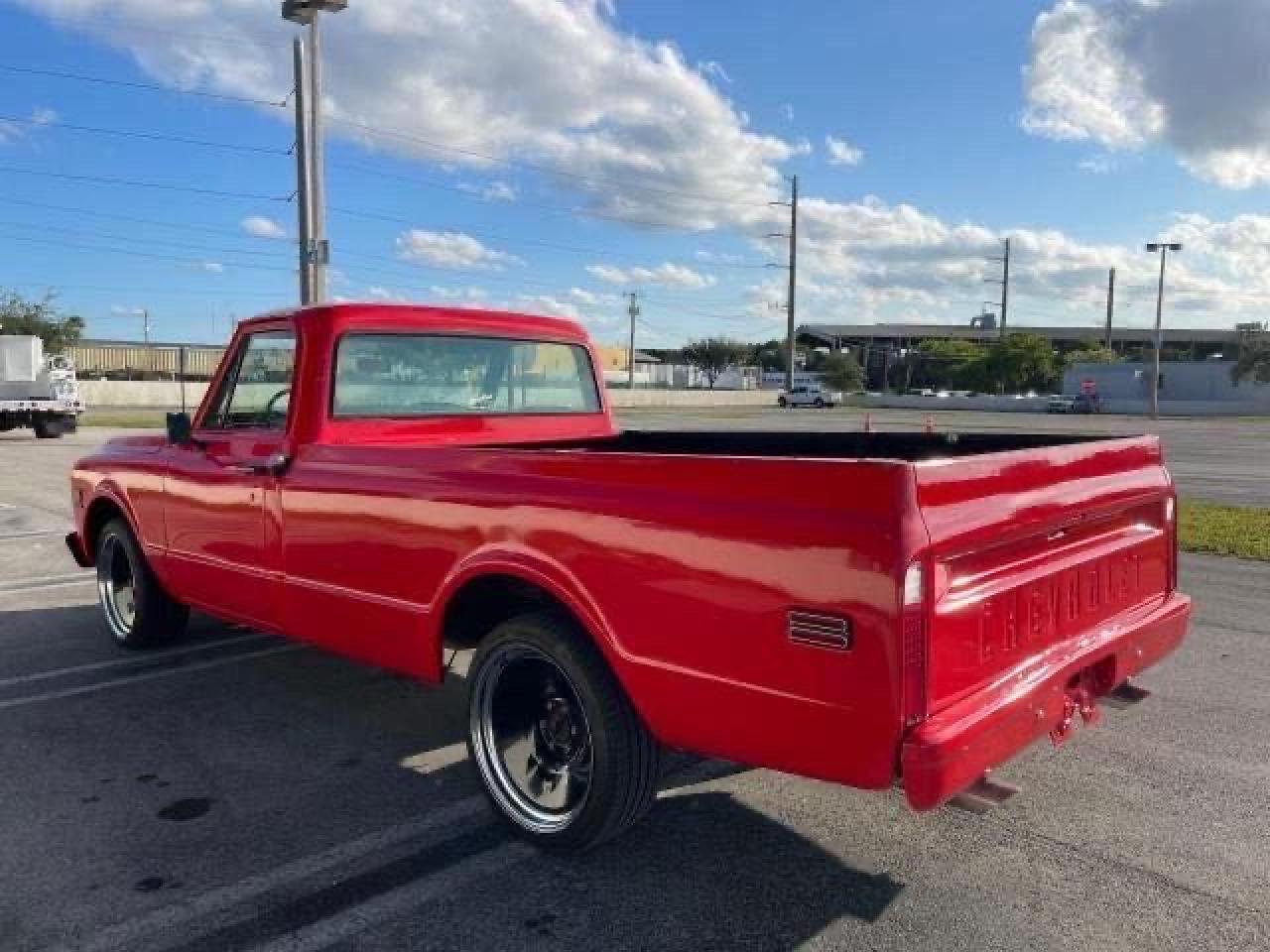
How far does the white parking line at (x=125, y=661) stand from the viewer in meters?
5.39

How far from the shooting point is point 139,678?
5387 millimetres

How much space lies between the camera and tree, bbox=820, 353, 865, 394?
105 m

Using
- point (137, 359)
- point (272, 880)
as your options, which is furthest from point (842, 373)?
point (272, 880)

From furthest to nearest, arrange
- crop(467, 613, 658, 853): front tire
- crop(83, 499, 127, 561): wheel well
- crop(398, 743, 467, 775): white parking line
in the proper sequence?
1. crop(83, 499, 127, 561): wheel well
2. crop(398, 743, 467, 775): white parking line
3. crop(467, 613, 658, 853): front tire

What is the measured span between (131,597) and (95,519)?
0.57 m

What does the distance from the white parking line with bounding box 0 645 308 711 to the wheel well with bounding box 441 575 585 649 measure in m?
2.37

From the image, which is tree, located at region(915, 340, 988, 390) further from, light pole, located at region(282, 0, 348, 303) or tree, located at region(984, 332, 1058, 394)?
light pole, located at region(282, 0, 348, 303)

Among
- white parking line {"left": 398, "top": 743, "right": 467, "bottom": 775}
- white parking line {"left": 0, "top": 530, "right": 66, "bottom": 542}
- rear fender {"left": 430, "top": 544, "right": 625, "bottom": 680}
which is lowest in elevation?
white parking line {"left": 0, "top": 530, "right": 66, "bottom": 542}

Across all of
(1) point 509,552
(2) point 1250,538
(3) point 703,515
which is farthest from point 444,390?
(2) point 1250,538

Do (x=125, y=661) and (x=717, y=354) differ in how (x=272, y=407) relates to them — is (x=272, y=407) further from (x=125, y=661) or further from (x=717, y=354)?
(x=717, y=354)

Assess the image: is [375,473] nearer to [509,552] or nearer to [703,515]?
[509,552]

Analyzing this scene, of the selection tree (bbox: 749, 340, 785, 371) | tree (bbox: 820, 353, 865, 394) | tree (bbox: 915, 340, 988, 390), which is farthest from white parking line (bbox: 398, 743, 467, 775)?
tree (bbox: 749, 340, 785, 371)

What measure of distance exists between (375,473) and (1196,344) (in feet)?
415

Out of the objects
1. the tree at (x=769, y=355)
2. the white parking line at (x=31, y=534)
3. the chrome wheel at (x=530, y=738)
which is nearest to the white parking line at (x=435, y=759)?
the chrome wheel at (x=530, y=738)
